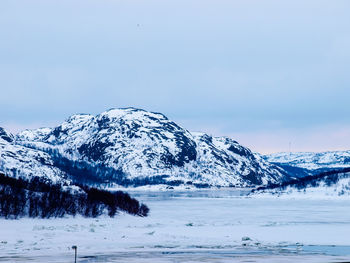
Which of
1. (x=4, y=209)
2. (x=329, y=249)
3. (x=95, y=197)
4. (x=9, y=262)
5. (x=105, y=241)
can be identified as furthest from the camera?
(x=95, y=197)

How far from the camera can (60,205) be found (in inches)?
3150

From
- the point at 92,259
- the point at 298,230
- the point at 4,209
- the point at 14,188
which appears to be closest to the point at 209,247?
the point at 92,259

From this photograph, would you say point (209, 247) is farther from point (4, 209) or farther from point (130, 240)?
point (4, 209)

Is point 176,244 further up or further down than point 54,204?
further down

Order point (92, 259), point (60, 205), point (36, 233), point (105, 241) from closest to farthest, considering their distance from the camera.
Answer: point (92, 259) < point (105, 241) < point (36, 233) < point (60, 205)

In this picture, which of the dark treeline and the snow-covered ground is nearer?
the snow-covered ground

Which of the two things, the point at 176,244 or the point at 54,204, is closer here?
the point at 176,244

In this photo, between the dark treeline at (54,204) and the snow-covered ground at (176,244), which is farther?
the dark treeline at (54,204)

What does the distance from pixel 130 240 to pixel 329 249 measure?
58.8ft

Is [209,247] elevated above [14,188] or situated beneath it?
situated beneath

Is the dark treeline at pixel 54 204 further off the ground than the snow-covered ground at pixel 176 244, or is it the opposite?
the dark treeline at pixel 54 204

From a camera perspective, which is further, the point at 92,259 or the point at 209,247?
the point at 209,247

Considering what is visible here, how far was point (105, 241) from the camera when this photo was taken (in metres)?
50.1

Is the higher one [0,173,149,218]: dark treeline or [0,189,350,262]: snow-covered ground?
[0,173,149,218]: dark treeline
